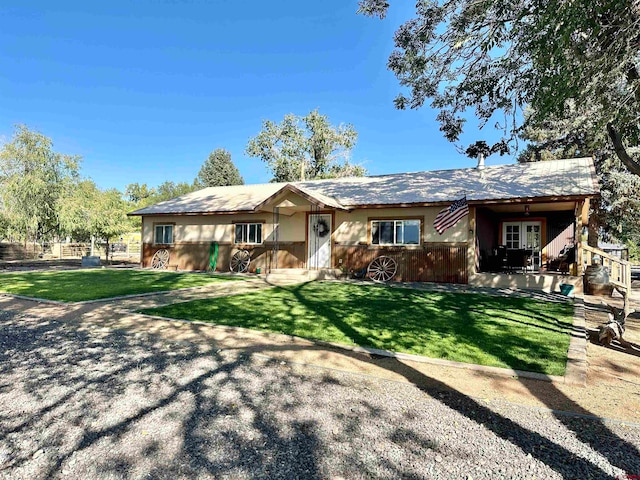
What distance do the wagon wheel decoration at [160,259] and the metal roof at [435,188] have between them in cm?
193

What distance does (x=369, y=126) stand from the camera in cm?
3756

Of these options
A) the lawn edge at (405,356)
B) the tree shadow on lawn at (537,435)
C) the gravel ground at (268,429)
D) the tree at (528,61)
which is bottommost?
the tree shadow on lawn at (537,435)

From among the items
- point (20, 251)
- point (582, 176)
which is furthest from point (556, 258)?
point (20, 251)

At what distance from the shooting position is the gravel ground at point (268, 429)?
2.44 m

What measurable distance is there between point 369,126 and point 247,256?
25.0 metres

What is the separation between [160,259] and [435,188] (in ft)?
43.5

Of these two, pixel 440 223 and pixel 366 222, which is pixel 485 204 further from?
pixel 366 222

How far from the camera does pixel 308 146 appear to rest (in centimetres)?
3853

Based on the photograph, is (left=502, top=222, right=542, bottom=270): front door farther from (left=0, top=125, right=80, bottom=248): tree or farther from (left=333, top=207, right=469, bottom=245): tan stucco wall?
(left=0, top=125, right=80, bottom=248): tree

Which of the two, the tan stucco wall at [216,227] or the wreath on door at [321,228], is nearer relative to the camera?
the wreath on door at [321,228]

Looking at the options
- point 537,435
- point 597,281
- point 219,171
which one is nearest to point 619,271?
point 597,281

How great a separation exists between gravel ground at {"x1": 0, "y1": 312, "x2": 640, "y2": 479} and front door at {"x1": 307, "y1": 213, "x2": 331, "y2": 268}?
11208mm

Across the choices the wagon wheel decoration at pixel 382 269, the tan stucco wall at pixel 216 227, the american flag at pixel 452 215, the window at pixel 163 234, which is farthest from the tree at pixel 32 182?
the american flag at pixel 452 215

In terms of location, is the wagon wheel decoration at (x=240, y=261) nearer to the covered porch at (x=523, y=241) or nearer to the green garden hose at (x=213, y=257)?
the green garden hose at (x=213, y=257)
